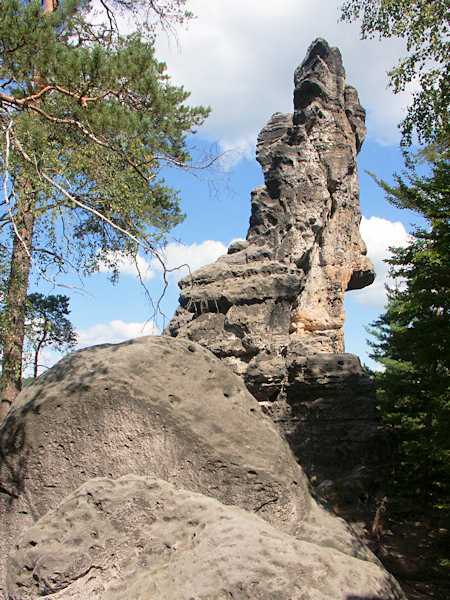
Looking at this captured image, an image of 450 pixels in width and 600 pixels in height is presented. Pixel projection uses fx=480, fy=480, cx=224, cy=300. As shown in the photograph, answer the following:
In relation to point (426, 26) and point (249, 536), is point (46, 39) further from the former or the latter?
point (249, 536)

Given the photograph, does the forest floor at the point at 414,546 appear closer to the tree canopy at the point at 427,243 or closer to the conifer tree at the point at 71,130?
the tree canopy at the point at 427,243

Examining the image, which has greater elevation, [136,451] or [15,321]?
[15,321]

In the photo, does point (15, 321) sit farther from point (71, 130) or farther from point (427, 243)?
point (427, 243)

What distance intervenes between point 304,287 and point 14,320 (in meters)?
8.65

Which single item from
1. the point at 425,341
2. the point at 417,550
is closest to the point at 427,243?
the point at 425,341

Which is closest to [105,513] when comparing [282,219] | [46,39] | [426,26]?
[46,39]

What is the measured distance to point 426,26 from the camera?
7.75 metres

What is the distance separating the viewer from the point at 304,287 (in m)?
14.4

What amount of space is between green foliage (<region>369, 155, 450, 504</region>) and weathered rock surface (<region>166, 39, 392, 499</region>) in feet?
4.88

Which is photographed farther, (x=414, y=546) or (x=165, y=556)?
(x=414, y=546)

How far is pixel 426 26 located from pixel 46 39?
5.90 m

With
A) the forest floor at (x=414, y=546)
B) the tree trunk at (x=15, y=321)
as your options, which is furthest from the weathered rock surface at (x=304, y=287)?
the tree trunk at (x=15, y=321)

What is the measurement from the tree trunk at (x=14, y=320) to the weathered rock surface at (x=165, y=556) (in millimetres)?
5363

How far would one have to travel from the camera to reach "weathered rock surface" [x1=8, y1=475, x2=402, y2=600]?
2863mm
